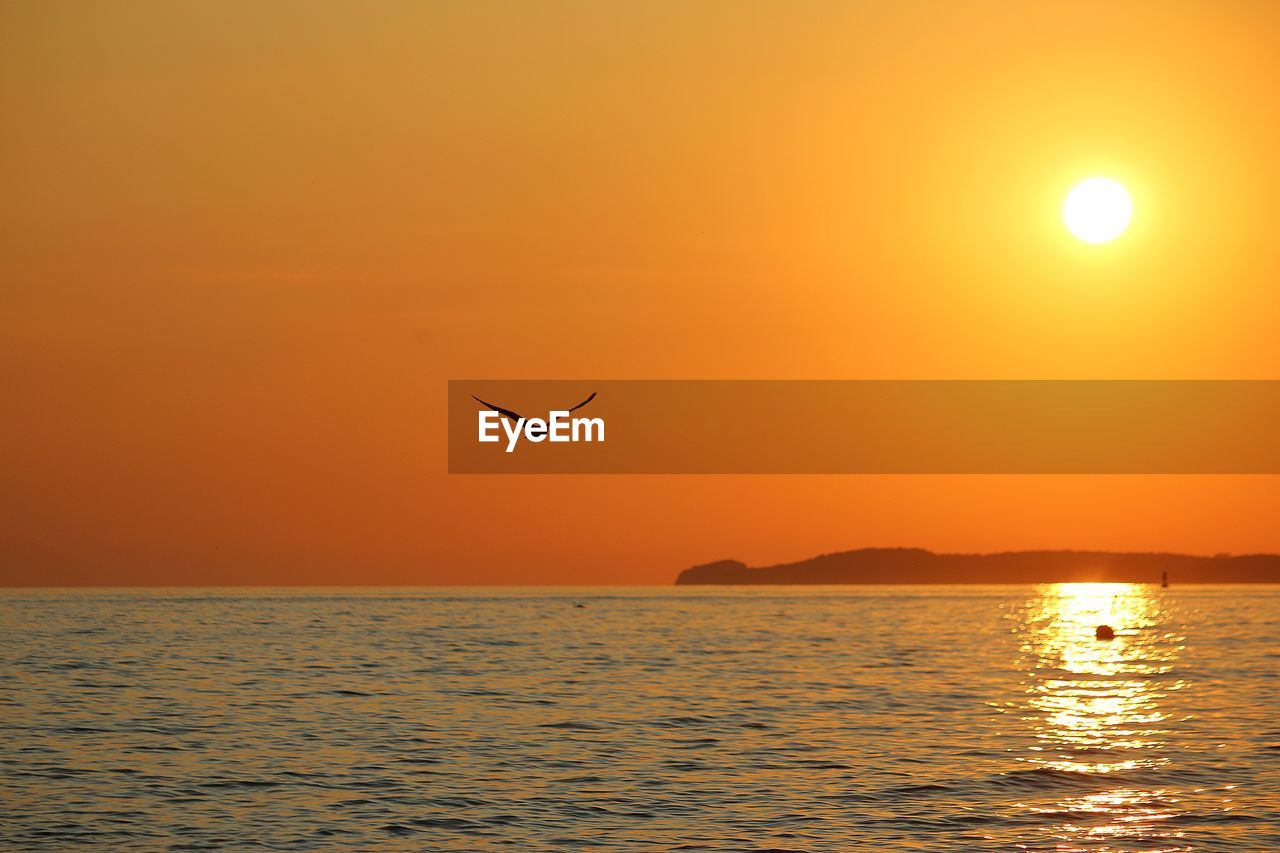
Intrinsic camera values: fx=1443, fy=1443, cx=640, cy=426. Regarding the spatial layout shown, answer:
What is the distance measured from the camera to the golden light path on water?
35156 mm

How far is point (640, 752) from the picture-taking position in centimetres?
4606

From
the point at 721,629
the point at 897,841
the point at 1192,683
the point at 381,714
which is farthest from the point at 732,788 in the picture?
the point at 721,629

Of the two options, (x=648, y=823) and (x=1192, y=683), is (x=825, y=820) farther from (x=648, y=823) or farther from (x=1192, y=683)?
(x=1192, y=683)

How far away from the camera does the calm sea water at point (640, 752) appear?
3388cm

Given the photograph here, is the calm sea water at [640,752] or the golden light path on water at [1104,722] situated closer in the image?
the calm sea water at [640,752]

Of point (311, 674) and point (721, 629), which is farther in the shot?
point (721, 629)

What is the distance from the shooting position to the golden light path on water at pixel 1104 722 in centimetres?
3516

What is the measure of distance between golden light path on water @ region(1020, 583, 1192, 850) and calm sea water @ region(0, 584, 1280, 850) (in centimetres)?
Result: 19

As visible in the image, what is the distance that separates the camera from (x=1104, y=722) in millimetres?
56094

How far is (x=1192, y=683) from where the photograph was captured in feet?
242

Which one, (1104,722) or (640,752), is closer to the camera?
(640,752)

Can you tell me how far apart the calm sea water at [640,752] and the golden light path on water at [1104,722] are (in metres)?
0.19

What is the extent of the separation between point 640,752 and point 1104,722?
2067 cm

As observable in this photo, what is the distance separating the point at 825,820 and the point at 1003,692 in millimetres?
36646
